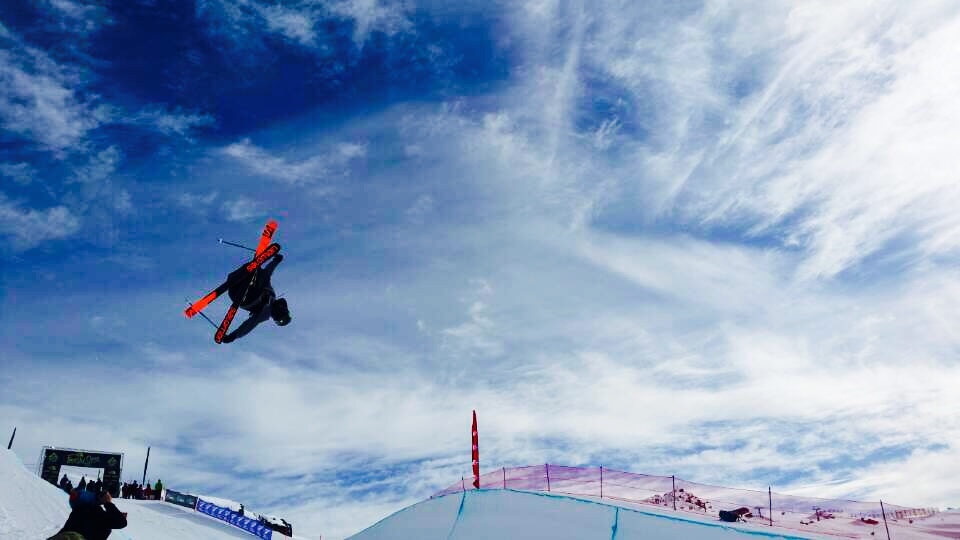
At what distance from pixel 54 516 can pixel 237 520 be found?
19.8m

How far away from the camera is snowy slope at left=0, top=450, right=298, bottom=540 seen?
23.2m

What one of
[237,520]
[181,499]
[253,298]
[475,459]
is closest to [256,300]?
[253,298]

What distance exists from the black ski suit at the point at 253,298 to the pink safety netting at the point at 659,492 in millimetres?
8650

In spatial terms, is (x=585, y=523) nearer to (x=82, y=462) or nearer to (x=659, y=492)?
(x=659, y=492)

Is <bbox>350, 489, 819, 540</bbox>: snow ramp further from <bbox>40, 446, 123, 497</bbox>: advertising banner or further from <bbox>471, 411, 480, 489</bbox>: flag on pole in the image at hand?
<bbox>40, 446, 123, 497</bbox>: advertising banner

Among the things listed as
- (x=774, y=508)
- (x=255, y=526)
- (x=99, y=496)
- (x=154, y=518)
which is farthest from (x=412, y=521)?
(x=255, y=526)

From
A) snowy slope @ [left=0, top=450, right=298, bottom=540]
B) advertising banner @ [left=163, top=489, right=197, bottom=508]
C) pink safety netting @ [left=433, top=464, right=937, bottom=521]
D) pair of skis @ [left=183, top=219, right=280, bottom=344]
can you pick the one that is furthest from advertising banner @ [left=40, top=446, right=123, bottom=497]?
pink safety netting @ [left=433, top=464, right=937, bottom=521]

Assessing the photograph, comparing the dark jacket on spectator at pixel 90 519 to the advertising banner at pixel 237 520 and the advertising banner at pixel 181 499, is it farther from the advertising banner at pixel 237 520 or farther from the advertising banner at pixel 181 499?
the advertising banner at pixel 181 499

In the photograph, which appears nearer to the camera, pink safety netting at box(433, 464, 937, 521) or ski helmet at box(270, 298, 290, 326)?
pink safety netting at box(433, 464, 937, 521)

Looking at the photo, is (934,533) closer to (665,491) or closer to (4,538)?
(665,491)

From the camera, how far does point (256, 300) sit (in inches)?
864

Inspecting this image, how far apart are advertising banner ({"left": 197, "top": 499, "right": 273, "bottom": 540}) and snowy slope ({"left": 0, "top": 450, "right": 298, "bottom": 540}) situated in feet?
2.32

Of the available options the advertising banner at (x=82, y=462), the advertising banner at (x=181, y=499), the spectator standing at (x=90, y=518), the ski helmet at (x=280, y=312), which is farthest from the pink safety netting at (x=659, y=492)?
the advertising banner at (x=82, y=462)

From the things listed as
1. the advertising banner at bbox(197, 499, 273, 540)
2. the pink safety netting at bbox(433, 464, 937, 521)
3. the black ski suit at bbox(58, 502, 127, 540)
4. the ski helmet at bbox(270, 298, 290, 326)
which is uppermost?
the ski helmet at bbox(270, 298, 290, 326)
